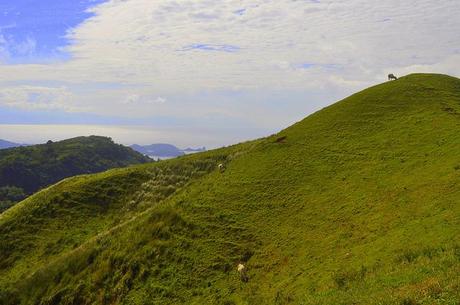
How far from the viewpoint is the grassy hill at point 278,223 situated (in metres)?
25.9

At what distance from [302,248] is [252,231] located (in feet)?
19.4

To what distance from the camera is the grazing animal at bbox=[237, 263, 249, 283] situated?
31661mm

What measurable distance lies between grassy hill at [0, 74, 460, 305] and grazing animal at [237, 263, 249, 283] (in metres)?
0.39

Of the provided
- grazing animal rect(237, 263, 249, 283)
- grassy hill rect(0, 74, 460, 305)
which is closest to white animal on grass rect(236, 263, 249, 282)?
grazing animal rect(237, 263, 249, 283)

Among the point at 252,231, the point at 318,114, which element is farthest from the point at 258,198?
the point at 318,114

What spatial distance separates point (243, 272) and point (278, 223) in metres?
7.39

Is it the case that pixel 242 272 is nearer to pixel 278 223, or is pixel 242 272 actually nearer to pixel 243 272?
pixel 243 272

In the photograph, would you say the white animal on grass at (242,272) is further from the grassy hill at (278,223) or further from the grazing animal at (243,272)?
the grassy hill at (278,223)

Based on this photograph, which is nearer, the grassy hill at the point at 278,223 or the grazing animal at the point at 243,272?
the grassy hill at the point at 278,223

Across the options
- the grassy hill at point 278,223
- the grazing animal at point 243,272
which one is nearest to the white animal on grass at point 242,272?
the grazing animal at point 243,272

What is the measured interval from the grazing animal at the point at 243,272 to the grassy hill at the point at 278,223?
389 millimetres

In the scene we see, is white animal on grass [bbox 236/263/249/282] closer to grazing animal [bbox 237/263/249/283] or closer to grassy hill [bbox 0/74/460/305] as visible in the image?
grazing animal [bbox 237/263/249/283]

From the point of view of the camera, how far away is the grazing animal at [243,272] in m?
31.7

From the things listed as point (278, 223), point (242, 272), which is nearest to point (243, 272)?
point (242, 272)
